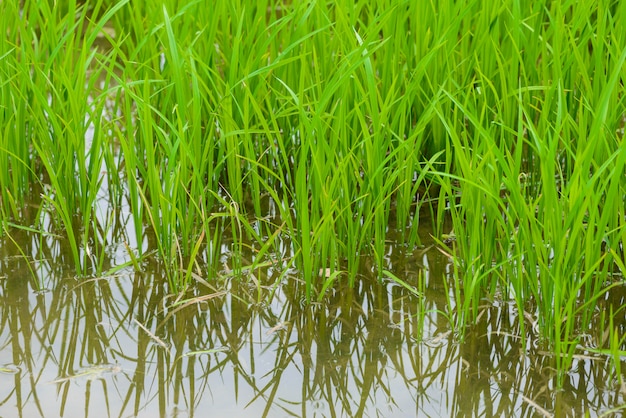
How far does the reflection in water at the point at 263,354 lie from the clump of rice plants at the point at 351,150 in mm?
56

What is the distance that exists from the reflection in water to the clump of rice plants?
0.18 feet

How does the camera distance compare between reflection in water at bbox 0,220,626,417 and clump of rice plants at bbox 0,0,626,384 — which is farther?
clump of rice plants at bbox 0,0,626,384

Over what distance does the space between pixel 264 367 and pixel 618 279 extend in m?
0.80

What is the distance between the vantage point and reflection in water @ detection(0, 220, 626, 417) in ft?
4.72

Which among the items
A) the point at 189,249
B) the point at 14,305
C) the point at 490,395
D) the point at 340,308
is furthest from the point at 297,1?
the point at 490,395

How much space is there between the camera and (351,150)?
1653 millimetres

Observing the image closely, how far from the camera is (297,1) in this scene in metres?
2.16

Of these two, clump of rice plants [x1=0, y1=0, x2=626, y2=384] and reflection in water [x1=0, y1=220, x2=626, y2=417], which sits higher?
clump of rice plants [x1=0, y1=0, x2=626, y2=384]

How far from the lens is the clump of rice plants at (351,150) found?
1585 millimetres

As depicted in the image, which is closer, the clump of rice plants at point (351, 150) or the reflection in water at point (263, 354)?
the reflection in water at point (263, 354)

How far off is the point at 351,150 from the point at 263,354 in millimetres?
425

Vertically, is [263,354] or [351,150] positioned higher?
[351,150]

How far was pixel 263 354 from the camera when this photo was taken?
5.15 ft

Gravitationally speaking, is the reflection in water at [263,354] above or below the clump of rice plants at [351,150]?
below
